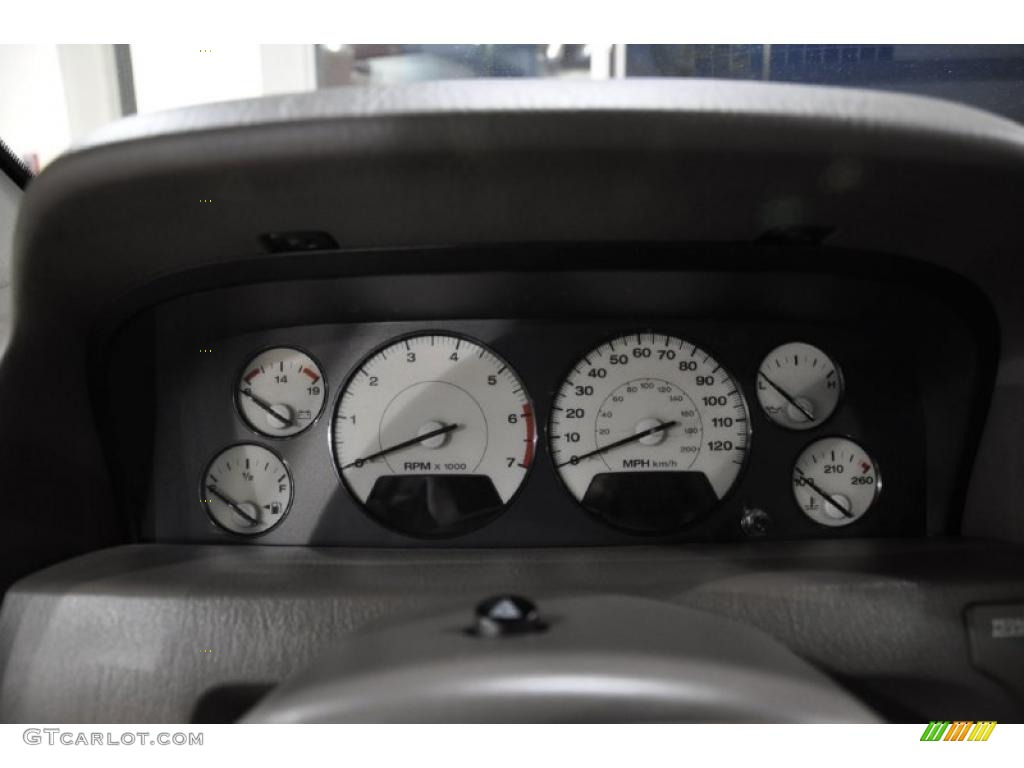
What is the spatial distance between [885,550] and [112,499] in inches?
54.7

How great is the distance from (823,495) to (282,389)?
109 cm

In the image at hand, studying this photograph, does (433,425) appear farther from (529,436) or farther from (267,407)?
(267,407)

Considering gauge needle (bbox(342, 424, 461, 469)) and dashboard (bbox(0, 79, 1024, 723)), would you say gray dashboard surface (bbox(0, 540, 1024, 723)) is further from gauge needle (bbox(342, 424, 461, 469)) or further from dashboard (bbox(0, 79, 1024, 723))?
gauge needle (bbox(342, 424, 461, 469))

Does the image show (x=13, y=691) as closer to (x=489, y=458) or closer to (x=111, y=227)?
(x=111, y=227)

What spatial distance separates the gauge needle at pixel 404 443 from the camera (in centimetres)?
144

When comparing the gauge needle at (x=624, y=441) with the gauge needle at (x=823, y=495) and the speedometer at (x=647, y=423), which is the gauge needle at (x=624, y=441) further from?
the gauge needle at (x=823, y=495)

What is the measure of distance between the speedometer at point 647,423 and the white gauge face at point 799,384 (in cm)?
6

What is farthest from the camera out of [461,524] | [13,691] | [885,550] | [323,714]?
[461,524]

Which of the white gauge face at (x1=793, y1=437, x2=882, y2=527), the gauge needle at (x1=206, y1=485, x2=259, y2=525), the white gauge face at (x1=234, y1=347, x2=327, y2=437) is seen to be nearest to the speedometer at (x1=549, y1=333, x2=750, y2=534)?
the white gauge face at (x1=793, y1=437, x2=882, y2=527)

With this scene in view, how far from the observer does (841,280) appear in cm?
136

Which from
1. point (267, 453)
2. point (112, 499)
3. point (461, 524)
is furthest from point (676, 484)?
point (112, 499)

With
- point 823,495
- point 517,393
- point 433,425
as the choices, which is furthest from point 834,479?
point 433,425

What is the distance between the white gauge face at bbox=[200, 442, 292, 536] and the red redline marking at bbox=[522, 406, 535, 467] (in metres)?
0.47

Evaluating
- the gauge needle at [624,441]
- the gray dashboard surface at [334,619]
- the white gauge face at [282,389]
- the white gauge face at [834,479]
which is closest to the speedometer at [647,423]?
the gauge needle at [624,441]
